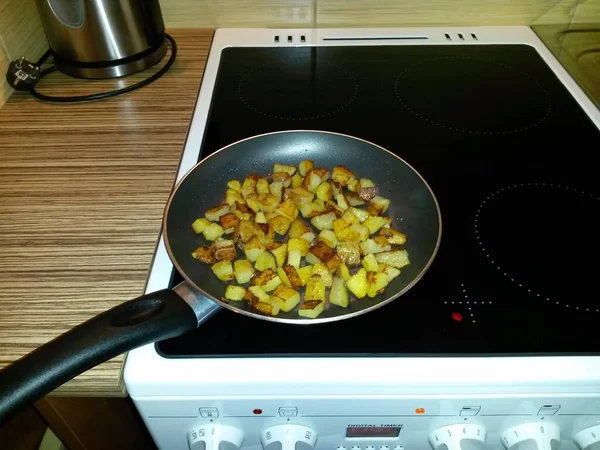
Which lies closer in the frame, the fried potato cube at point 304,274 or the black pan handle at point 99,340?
the black pan handle at point 99,340

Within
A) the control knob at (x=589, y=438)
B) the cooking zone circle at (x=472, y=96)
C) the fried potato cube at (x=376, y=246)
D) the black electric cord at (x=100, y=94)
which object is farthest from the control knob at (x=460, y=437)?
the black electric cord at (x=100, y=94)

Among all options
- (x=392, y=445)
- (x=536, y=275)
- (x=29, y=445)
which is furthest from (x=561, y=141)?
(x=29, y=445)

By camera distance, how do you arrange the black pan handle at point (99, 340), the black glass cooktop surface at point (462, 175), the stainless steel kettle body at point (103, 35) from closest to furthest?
the black pan handle at point (99, 340) → the black glass cooktop surface at point (462, 175) → the stainless steel kettle body at point (103, 35)

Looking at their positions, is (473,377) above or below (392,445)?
above

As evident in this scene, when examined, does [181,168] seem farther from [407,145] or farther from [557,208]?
[557,208]

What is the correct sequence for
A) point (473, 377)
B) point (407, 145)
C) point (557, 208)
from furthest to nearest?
point (407, 145) → point (557, 208) → point (473, 377)

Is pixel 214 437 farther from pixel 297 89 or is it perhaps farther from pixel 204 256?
pixel 297 89

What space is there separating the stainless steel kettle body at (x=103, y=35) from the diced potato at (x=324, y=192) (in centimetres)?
43

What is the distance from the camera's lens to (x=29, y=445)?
82cm

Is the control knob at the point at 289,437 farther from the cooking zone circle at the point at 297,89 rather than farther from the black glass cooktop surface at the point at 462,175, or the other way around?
the cooking zone circle at the point at 297,89

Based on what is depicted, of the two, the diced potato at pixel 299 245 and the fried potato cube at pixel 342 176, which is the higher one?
the fried potato cube at pixel 342 176

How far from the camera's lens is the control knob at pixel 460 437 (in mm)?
469

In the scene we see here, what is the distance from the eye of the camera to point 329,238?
570 mm

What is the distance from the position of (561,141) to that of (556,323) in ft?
1.13
